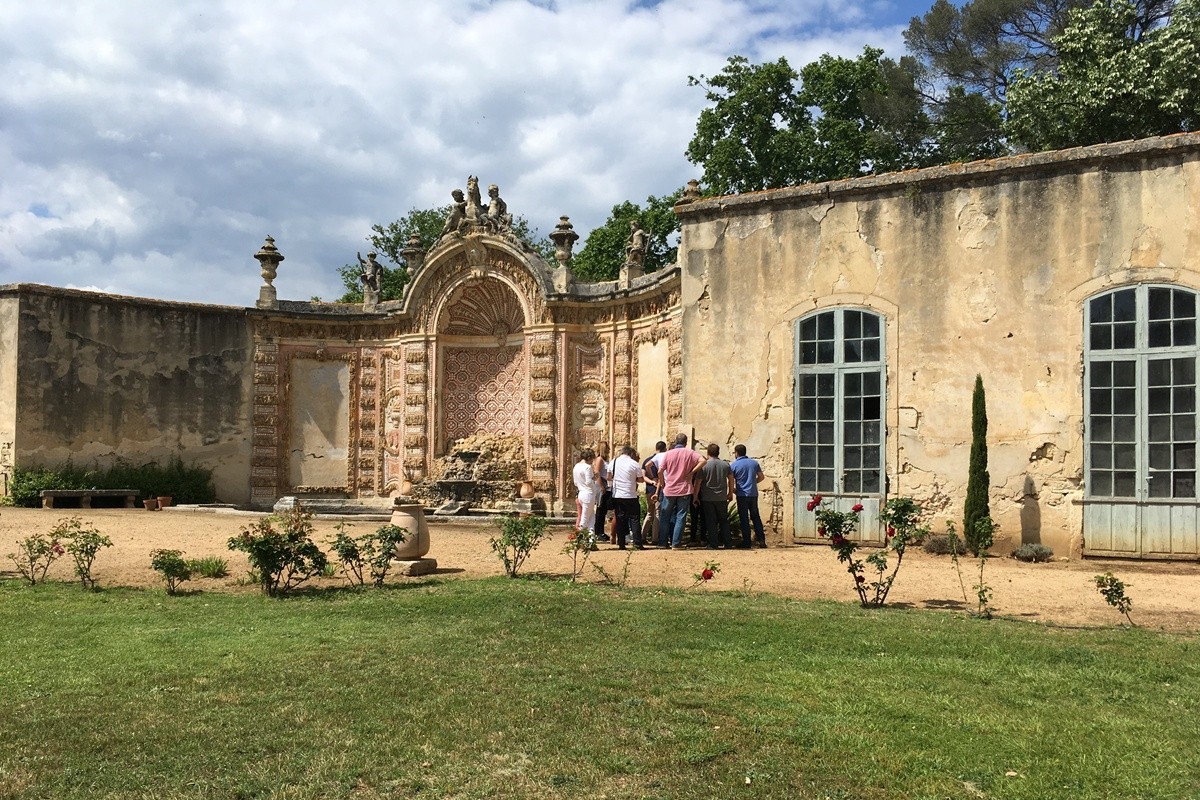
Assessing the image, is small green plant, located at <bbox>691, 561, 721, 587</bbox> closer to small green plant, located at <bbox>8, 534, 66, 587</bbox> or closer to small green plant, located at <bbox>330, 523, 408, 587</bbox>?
small green plant, located at <bbox>330, 523, 408, 587</bbox>

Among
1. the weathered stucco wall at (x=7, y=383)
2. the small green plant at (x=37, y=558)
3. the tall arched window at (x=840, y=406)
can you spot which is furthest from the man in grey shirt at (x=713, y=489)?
the weathered stucco wall at (x=7, y=383)

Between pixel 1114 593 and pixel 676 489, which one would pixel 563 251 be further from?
pixel 1114 593

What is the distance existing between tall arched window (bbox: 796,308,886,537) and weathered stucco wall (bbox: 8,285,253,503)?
13.3 metres

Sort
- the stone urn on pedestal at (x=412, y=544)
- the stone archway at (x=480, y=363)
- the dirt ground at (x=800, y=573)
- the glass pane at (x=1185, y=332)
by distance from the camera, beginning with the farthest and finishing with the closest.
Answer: the stone archway at (x=480, y=363)
the glass pane at (x=1185, y=332)
the stone urn on pedestal at (x=412, y=544)
the dirt ground at (x=800, y=573)

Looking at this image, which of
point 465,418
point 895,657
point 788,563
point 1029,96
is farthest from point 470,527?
point 1029,96

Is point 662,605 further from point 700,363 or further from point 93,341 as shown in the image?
point 93,341

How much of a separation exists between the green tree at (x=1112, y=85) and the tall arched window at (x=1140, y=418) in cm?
1052

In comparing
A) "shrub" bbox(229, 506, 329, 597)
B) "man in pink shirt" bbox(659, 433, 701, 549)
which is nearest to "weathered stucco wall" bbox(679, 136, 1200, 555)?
"man in pink shirt" bbox(659, 433, 701, 549)

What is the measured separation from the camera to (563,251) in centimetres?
2023

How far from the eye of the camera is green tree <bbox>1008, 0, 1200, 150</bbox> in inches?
779

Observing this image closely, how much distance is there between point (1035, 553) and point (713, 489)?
3.94m

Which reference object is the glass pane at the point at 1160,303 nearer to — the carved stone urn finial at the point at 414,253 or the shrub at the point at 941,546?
the shrub at the point at 941,546

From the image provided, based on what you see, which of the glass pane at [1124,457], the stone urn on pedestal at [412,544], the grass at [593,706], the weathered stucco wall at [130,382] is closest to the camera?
the grass at [593,706]

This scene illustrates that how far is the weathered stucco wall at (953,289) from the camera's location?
11898 mm
